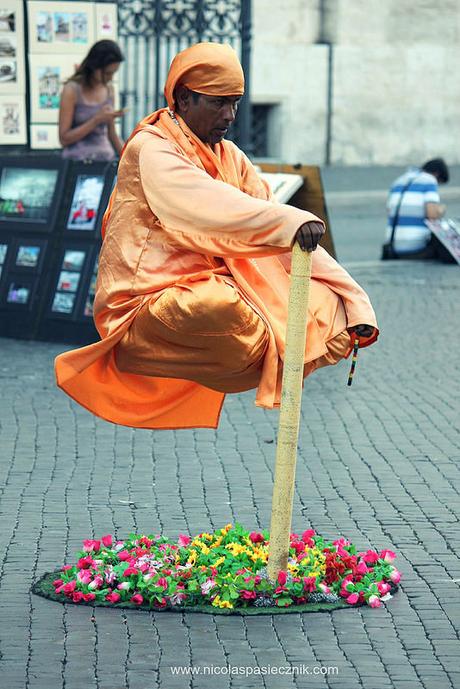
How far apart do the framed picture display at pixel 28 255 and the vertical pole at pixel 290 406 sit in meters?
5.67

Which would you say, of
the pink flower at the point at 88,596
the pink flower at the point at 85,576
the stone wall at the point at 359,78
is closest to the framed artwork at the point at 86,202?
the pink flower at the point at 85,576

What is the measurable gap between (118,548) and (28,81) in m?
6.39

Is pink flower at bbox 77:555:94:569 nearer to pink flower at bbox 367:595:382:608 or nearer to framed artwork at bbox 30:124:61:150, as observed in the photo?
pink flower at bbox 367:595:382:608

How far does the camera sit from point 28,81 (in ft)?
36.8

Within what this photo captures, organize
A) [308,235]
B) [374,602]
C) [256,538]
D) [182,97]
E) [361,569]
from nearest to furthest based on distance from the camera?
[308,235] < [182,97] < [374,602] < [361,569] < [256,538]

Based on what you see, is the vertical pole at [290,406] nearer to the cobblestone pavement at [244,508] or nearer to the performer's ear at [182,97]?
the cobblestone pavement at [244,508]

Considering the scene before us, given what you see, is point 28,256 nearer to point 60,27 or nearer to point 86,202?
point 86,202

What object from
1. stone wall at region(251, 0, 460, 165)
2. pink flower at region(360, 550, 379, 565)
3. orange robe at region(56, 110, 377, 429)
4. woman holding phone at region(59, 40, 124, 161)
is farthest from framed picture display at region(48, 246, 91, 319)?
stone wall at region(251, 0, 460, 165)

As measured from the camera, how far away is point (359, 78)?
25.5 metres

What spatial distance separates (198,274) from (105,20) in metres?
6.89

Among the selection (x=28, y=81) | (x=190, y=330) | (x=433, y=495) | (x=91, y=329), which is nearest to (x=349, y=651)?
(x=190, y=330)

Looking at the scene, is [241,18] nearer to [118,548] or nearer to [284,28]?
[118,548]

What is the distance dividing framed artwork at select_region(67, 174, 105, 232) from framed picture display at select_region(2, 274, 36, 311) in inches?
19.2

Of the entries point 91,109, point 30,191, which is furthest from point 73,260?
point 91,109
